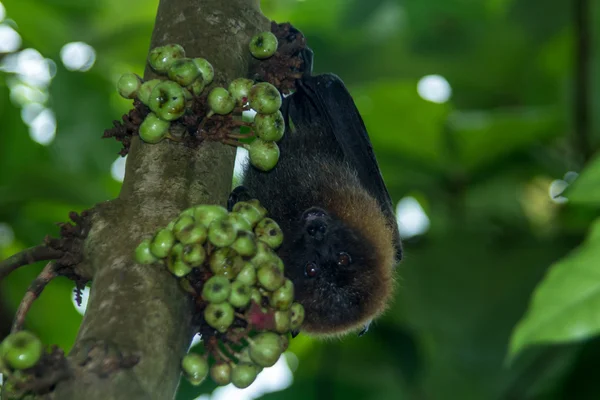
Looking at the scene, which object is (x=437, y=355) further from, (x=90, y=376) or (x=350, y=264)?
(x=90, y=376)

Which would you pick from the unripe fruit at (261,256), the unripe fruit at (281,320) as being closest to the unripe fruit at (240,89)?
the unripe fruit at (261,256)

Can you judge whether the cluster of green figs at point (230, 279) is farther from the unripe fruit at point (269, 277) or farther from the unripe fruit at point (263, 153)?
the unripe fruit at point (263, 153)

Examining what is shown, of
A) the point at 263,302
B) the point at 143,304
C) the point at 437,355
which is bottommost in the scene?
the point at 437,355

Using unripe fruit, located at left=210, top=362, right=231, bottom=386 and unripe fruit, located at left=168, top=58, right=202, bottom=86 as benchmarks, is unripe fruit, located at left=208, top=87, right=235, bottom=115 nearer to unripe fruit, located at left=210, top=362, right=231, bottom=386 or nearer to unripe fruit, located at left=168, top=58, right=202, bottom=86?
unripe fruit, located at left=168, top=58, right=202, bottom=86

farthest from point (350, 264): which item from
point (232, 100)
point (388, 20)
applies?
point (388, 20)

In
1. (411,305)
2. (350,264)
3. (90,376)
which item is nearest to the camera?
(90,376)

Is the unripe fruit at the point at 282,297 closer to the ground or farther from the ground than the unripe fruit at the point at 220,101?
closer to the ground
